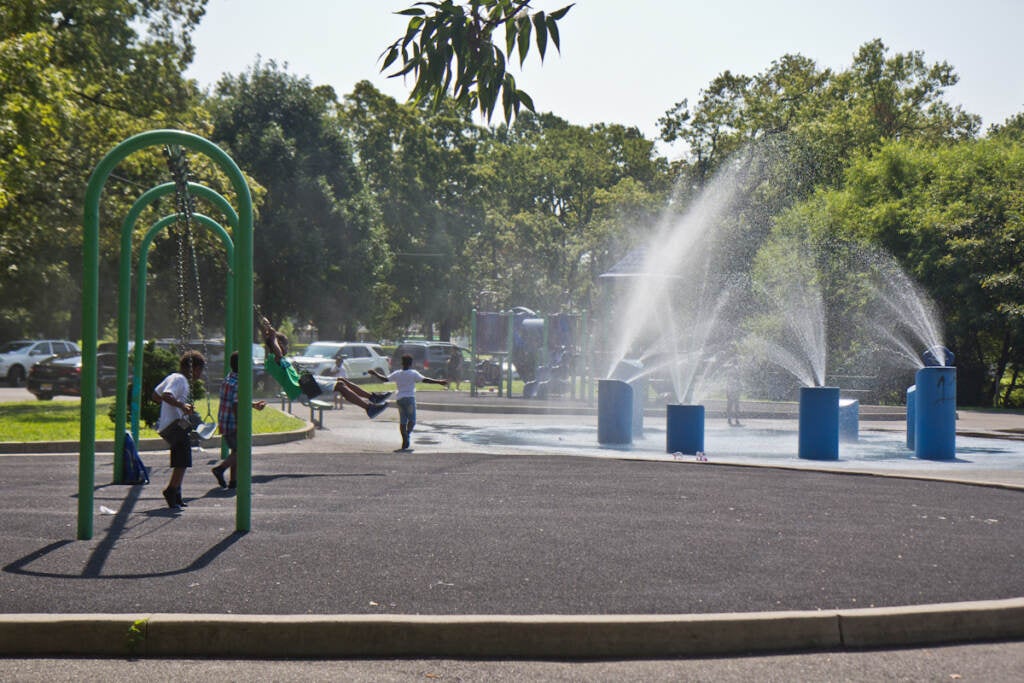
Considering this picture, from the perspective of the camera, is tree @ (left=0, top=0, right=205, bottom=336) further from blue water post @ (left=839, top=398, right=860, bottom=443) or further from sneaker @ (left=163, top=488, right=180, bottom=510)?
blue water post @ (left=839, top=398, right=860, bottom=443)

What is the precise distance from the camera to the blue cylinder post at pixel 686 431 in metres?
16.5

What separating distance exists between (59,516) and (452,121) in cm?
6335

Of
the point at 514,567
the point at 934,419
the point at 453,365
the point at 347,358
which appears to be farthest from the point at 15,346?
the point at 514,567

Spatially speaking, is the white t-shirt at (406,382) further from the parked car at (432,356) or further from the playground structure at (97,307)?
the parked car at (432,356)

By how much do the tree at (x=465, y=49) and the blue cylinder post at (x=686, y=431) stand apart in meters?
11.2

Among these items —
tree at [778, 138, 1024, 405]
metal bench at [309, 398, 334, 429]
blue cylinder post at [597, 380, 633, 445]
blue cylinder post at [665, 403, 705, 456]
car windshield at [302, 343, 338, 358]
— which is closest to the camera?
metal bench at [309, 398, 334, 429]

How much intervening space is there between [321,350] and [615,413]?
22300 mm

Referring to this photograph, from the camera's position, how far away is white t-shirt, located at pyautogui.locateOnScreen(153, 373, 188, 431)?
10289 mm

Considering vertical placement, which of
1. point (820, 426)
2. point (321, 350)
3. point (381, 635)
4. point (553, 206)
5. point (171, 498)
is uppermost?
point (553, 206)

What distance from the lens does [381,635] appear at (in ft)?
18.3

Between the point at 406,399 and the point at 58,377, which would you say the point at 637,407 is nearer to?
the point at 406,399

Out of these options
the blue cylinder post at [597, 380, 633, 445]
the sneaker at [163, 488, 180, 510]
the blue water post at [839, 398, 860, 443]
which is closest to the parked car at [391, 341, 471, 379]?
the blue water post at [839, 398, 860, 443]

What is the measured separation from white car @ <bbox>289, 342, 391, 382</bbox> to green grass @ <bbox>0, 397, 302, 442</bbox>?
31.1 ft

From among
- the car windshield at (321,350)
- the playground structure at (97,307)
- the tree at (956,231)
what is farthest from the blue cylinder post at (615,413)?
the car windshield at (321,350)
